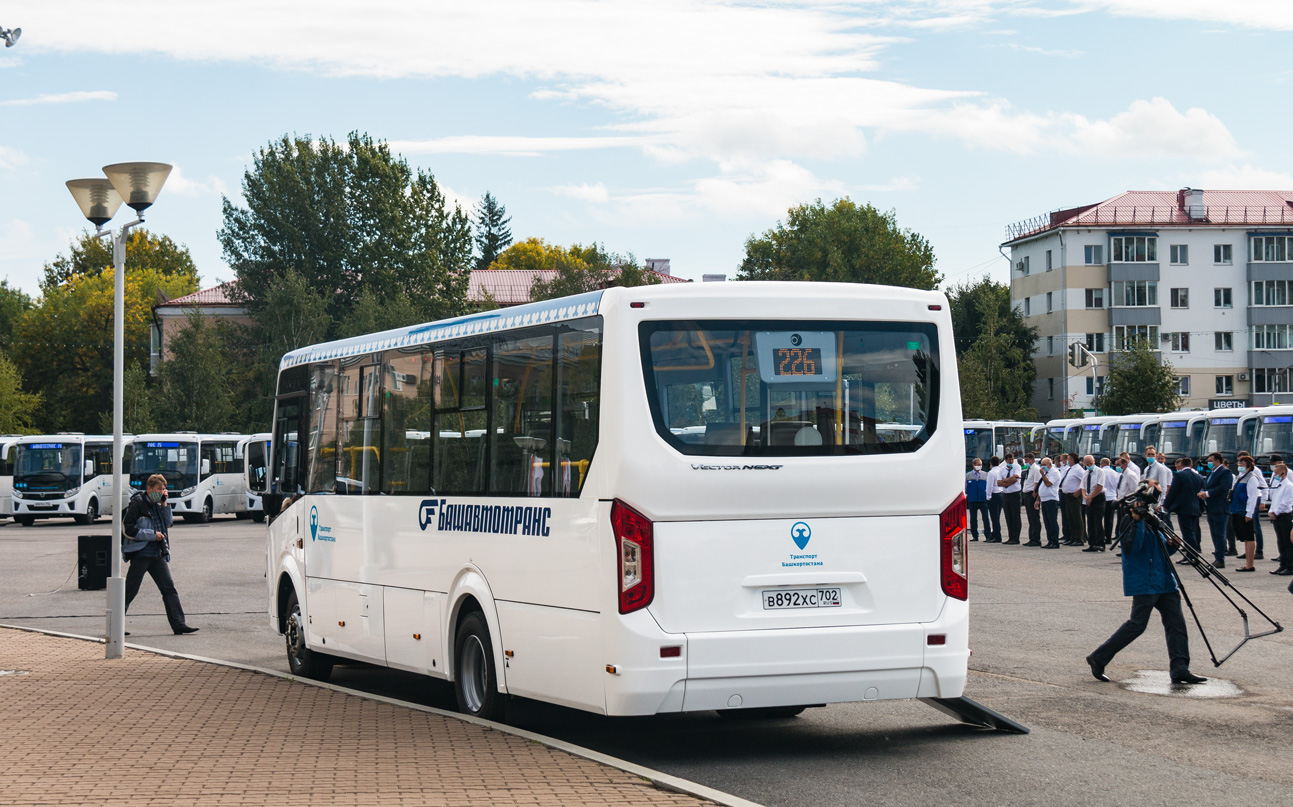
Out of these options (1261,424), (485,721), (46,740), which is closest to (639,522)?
(485,721)

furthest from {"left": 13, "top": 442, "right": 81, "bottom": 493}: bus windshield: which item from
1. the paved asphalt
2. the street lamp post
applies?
the street lamp post

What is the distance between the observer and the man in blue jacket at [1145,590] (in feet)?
38.7

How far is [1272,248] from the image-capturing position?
3639 inches

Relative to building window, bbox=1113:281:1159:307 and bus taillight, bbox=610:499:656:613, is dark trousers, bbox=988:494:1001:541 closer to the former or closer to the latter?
bus taillight, bbox=610:499:656:613

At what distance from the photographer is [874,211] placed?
95375 millimetres

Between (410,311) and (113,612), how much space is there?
62.9 m

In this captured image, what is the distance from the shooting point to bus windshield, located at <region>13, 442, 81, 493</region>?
4731cm

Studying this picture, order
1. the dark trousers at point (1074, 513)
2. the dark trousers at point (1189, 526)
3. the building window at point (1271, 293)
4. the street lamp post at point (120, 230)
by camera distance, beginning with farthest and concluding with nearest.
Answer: the building window at point (1271, 293)
the dark trousers at point (1074, 513)
the dark trousers at point (1189, 526)
the street lamp post at point (120, 230)

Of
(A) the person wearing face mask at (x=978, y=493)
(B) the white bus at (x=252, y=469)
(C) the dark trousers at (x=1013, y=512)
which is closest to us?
(C) the dark trousers at (x=1013, y=512)

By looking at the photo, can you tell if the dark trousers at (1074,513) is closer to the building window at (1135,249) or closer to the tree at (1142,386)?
the tree at (1142,386)

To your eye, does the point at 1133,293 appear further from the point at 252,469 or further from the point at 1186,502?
the point at 1186,502

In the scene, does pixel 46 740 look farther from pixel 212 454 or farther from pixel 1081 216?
pixel 1081 216

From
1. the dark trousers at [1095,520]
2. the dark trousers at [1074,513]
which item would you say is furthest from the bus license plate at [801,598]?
the dark trousers at [1074,513]

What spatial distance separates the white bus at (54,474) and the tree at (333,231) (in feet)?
102
